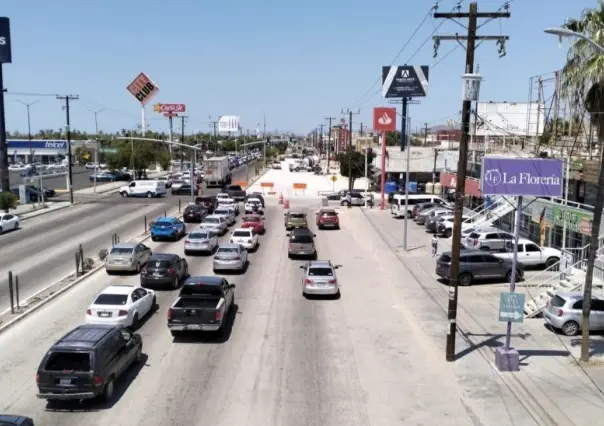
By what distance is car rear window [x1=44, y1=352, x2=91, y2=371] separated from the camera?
1386cm

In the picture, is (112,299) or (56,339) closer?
(56,339)

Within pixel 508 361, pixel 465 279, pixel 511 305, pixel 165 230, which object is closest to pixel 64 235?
pixel 165 230

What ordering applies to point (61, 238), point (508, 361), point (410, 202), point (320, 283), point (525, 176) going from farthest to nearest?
point (410, 202), point (61, 238), point (320, 283), point (525, 176), point (508, 361)

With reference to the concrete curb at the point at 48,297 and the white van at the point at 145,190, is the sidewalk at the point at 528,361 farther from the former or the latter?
the white van at the point at 145,190

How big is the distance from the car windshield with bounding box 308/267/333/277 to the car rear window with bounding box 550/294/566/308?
8517 mm

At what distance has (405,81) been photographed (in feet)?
260

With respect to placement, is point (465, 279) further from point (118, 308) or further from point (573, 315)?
point (118, 308)

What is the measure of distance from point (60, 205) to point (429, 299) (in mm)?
46393

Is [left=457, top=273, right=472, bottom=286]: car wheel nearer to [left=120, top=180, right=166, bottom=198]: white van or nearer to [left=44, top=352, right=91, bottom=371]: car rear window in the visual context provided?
[left=44, top=352, right=91, bottom=371]: car rear window

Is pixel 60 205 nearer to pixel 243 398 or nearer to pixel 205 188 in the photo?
pixel 205 188

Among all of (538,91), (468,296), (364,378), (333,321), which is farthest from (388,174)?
(364,378)

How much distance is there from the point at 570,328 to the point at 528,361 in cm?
357

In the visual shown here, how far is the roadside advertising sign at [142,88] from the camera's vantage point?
114 metres

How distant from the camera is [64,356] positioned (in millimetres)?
13984
